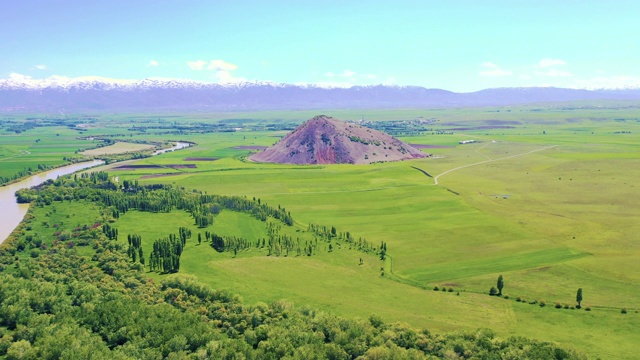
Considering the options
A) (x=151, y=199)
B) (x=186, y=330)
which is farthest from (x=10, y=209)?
(x=186, y=330)

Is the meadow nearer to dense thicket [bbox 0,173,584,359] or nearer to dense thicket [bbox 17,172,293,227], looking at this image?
dense thicket [bbox 17,172,293,227]

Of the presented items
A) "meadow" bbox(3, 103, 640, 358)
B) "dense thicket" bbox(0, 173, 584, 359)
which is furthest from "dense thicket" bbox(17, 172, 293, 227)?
"dense thicket" bbox(0, 173, 584, 359)

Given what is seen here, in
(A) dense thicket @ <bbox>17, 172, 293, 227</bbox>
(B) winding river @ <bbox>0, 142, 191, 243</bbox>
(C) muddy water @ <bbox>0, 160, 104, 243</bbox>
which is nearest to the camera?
(B) winding river @ <bbox>0, 142, 191, 243</bbox>

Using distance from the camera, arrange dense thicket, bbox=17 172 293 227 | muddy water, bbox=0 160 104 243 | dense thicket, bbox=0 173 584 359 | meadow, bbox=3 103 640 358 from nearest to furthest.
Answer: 1. dense thicket, bbox=0 173 584 359
2. meadow, bbox=3 103 640 358
3. muddy water, bbox=0 160 104 243
4. dense thicket, bbox=17 172 293 227

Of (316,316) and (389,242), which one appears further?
(389,242)

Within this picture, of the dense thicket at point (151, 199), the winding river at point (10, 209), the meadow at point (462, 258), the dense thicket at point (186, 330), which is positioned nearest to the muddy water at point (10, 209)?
the winding river at point (10, 209)

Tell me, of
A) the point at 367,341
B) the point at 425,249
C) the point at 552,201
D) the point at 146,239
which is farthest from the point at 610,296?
the point at 146,239

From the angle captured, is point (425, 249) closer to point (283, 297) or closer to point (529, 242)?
point (529, 242)

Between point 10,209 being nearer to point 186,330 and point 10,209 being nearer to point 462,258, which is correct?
point 186,330
